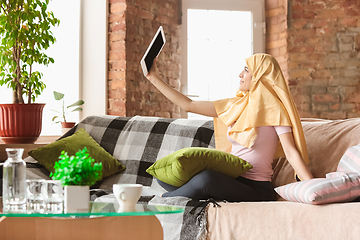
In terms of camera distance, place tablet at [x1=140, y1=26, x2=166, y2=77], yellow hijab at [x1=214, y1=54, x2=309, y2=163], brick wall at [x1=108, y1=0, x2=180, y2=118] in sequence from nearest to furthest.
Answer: yellow hijab at [x1=214, y1=54, x2=309, y2=163]
tablet at [x1=140, y1=26, x2=166, y2=77]
brick wall at [x1=108, y1=0, x2=180, y2=118]

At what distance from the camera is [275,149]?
2111 millimetres

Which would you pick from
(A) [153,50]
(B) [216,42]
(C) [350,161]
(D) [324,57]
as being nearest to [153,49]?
(A) [153,50]

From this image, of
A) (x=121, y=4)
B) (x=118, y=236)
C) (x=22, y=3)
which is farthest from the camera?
(x=121, y=4)

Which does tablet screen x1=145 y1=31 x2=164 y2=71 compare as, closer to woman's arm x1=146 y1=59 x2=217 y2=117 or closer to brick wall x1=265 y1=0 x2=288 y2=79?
woman's arm x1=146 y1=59 x2=217 y2=117

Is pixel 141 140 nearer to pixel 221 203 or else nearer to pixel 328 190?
pixel 221 203

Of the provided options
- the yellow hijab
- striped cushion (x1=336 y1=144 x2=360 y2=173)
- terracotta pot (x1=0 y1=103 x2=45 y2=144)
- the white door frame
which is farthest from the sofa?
the white door frame

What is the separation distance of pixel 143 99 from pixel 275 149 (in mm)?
1759

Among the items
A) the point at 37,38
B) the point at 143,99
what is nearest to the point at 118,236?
the point at 37,38

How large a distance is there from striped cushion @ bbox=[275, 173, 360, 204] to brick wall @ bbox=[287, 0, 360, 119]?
218cm

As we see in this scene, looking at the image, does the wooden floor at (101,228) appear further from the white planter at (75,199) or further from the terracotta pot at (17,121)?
the terracotta pot at (17,121)

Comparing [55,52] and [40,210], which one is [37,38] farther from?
[40,210]

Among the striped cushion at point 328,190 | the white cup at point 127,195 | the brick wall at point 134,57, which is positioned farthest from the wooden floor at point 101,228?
the brick wall at point 134,57

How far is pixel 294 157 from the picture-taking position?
76.1 inches

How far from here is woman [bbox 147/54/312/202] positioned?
6.20 feet
